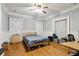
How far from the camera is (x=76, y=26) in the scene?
1.02m

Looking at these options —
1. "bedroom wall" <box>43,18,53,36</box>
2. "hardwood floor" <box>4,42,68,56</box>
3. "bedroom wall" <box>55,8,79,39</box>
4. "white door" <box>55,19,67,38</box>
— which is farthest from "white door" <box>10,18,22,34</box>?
"bedroom wall" <box>55,8,79,39</box>

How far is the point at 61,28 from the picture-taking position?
3.64ft

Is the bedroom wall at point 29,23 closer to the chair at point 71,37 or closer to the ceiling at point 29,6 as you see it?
the ceiling at point 29,6

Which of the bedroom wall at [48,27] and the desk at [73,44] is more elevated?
the bedroom wall at [48,27]

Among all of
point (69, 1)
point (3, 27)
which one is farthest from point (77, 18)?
point (3, 27)

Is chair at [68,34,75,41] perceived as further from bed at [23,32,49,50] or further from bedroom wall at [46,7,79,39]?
bed at [23,32,49,50]

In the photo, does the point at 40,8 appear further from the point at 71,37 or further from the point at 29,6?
the point at 71,37

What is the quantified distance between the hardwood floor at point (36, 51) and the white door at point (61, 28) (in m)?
0.15

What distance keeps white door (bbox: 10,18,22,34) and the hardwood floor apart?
0.55 ft

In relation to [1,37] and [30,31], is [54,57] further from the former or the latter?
[1,37]

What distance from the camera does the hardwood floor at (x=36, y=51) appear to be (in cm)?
102

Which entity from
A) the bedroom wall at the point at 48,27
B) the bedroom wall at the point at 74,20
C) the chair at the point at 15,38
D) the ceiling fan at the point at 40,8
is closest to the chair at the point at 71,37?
the bedroom wall at the point at 74,20

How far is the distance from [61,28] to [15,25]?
0.59m

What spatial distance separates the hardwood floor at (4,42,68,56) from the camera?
1.02 metres
